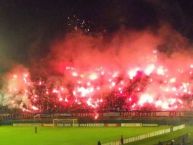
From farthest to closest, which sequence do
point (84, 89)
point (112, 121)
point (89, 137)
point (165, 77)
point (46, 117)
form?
point (84, 89)
point (165, 77)
point (46, 117)
point (112, 121)
point (89, 137)

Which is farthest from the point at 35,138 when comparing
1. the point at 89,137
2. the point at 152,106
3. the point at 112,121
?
the point at 152,106

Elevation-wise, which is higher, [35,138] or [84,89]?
[84,89]

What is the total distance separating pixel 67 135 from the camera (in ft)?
178

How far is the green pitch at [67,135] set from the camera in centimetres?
4855

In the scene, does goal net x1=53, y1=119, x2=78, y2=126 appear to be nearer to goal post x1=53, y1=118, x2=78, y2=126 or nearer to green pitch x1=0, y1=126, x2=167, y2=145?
goal post x1=53, y1=118, x2=78, y2=126

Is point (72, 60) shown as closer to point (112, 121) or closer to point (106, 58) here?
point (106, 58)

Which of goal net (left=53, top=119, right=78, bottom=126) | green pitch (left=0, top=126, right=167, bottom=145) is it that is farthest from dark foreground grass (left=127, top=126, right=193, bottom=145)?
goal net (left=53, top=119, right=78, bottom=126)

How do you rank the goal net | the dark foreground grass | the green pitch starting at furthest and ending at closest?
the goal net, the green pitch, the dark foreground grass

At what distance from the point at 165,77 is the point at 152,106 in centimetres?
598

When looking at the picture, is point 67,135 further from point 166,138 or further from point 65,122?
point 166,138

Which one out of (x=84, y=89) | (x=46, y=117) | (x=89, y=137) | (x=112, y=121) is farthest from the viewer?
(x=84, y=89)

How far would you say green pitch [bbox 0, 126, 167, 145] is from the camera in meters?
48.5

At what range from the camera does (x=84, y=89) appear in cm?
8175

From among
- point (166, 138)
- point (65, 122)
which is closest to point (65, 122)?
point (65, 122)
